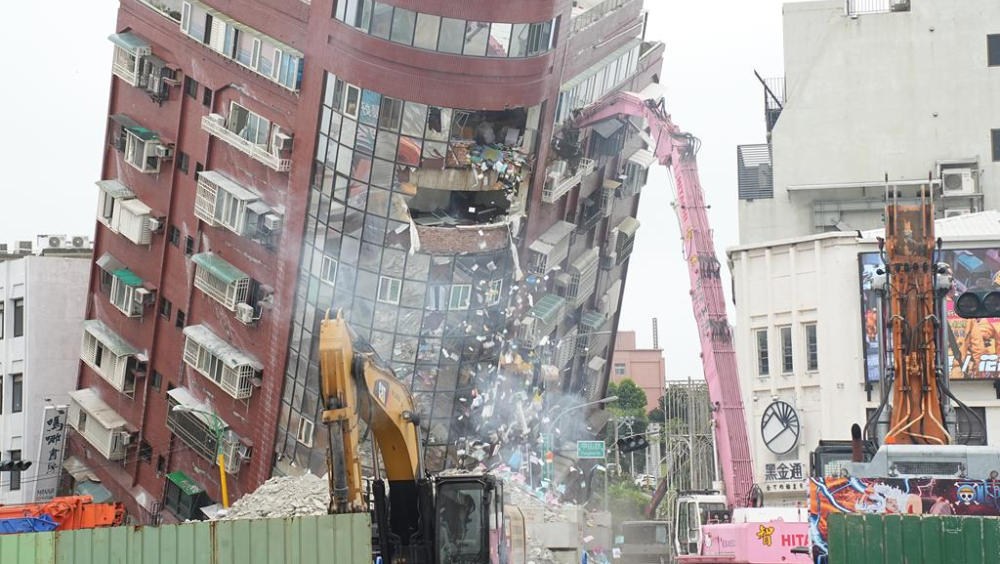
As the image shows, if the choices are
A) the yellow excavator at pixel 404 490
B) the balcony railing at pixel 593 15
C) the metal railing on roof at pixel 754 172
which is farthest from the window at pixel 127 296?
the yellow excavator at pixel 404 490

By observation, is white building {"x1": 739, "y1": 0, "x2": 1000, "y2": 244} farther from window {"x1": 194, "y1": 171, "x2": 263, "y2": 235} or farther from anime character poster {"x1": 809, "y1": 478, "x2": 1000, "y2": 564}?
anime character poster {"x1": 809, "y1": 478, "x2": 1000, "y2": 564}

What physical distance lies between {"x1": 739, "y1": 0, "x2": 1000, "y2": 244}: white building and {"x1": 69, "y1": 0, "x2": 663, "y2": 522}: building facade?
9093mm

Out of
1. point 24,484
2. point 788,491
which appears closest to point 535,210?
point 788,491

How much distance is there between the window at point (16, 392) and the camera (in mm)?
64938

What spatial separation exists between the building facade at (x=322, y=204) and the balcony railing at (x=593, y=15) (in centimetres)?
15

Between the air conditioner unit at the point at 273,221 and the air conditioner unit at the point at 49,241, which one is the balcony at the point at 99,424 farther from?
the air conditioner unit at the point at 273,221

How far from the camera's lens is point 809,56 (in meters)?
63.5

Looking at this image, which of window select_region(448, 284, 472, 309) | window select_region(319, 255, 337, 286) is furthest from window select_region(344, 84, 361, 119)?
window select_region(448, 284, 472, 309)

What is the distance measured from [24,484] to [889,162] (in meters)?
37.8

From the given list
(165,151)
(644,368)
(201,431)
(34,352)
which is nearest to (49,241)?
(34,352)

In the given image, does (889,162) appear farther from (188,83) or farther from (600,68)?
(188,83)

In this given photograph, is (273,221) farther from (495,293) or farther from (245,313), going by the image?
(495,293)

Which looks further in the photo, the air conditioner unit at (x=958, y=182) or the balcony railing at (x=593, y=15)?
the air conditioner unit at (x=958, y=182)

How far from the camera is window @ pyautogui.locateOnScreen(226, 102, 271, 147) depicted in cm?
4912
